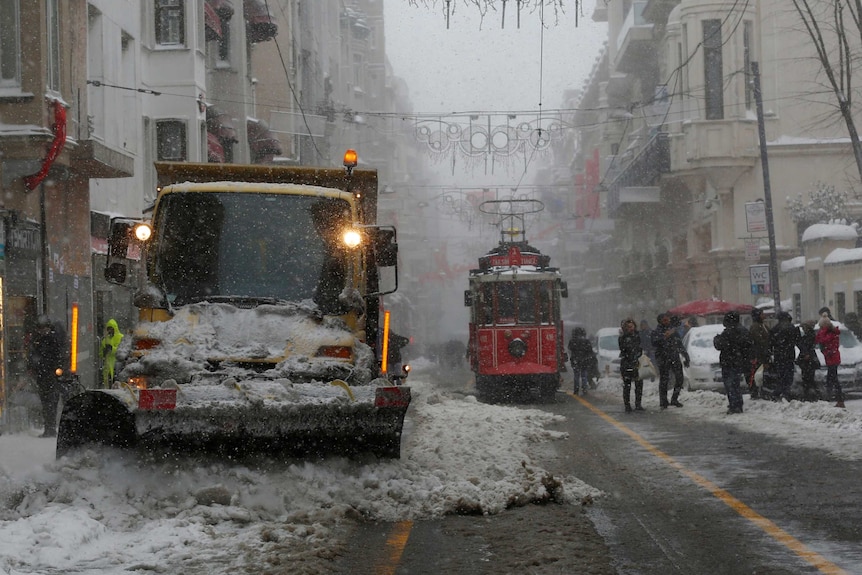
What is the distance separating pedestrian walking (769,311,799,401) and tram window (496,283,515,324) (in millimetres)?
6122

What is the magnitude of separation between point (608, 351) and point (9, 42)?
22.6 m

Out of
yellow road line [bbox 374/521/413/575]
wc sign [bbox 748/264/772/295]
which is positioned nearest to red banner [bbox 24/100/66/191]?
yellow road line [bbox 374/521/413/575]

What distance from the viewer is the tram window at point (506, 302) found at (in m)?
27.2

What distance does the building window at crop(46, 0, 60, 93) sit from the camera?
20.1 metres

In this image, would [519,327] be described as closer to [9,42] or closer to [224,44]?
[9,42]

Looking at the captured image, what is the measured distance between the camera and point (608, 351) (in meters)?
38.0

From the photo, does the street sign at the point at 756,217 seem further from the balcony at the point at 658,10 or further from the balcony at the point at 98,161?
the balcony at the point at 658,10

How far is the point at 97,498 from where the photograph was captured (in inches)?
345

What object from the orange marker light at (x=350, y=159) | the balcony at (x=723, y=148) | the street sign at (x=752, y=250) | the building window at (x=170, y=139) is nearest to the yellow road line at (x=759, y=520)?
the orange marker light at (x=350, y=159)

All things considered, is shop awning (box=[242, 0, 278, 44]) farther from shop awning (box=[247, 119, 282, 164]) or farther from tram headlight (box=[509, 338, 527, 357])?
tram headlight (box=[509, 338, 527, 357])

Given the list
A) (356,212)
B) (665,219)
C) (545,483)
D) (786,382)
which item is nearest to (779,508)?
(545,483)

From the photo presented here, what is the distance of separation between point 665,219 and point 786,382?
3398 cm

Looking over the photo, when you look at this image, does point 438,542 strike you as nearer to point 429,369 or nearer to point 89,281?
point 89,281

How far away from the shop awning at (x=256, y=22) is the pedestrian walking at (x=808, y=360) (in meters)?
24.9
